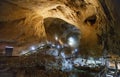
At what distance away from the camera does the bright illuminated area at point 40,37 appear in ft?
26.3

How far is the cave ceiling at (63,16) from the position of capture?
937 cm

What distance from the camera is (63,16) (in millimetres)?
11641

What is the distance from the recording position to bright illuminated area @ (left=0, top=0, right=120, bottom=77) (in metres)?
8.02

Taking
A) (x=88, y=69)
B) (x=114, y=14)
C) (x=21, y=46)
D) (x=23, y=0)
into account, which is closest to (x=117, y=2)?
(x=114, y=14)

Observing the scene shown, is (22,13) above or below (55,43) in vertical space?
above

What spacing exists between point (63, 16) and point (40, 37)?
2.51 m

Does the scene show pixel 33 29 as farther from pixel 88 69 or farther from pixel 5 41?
pixel 88 69

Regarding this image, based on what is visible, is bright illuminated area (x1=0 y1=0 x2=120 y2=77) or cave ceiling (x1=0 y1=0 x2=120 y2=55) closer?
bright illuminated area (x1=0 y1=0 x2=120 y2=77)

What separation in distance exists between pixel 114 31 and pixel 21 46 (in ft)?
18.9

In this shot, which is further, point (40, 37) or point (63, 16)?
point (40, 37)

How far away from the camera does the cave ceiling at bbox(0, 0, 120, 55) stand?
9.37 meters

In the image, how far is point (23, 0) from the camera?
9.06m

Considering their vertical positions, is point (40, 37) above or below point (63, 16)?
below

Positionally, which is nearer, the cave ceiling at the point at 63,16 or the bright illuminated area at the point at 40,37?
the bright illuminated area at the point at 40,37
